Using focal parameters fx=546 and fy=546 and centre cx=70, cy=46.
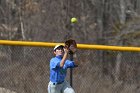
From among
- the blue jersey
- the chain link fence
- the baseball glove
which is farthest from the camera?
the chain link fence

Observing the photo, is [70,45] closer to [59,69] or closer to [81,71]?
[59,69]

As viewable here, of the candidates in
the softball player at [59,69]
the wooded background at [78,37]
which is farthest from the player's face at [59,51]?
the wooded background at [78,37]

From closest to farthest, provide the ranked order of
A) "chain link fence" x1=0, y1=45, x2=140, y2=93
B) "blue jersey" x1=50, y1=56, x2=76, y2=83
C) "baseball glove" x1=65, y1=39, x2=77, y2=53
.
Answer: "blue jersey" x1=50, y1=56, x2=76, y2=83, "baseball glove" x1=65, y1=39, x2=77, y2=53, "chain link fence" x1=0, y1=45, x2=140, y2=93

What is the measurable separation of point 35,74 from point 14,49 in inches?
21.3

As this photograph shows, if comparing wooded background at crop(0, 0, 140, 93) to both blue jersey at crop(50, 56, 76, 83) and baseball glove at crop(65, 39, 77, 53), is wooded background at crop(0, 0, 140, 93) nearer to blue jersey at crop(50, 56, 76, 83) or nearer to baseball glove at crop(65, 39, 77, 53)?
baseball glove at crop(65, 39, 77, 53)

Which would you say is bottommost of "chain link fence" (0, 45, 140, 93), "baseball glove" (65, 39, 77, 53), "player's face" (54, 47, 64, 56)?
"chain link fence" (0, 45, 140, 93)

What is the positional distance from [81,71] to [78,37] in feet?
22.4

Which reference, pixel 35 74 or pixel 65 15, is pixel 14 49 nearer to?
pixel 35 74

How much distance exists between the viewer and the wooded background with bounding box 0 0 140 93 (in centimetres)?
885

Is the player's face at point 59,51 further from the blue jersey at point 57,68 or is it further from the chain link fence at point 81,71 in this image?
the chain link fence at point 81,71

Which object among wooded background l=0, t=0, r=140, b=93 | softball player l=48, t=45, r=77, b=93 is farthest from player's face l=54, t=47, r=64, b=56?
wooded background l=0, t=0, r=140, b=93

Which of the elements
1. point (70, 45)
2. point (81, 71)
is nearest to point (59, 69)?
point (70, 45)

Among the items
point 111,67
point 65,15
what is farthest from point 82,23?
point 111,67

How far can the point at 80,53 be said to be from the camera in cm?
881
